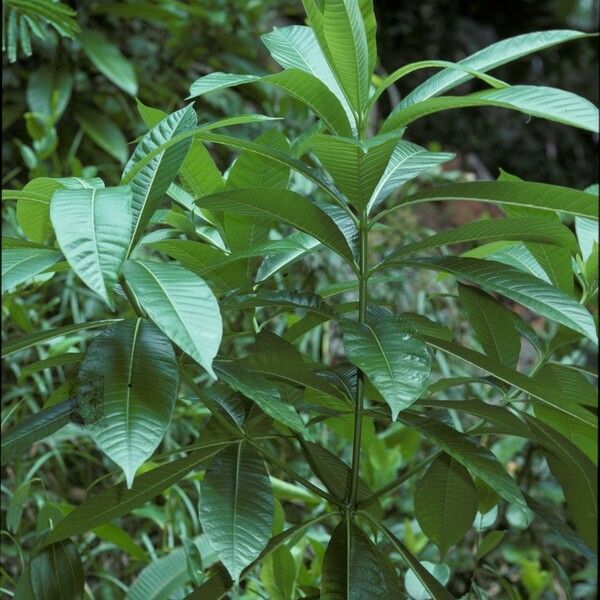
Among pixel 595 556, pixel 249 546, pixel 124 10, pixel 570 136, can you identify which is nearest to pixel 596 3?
pixel 570 136

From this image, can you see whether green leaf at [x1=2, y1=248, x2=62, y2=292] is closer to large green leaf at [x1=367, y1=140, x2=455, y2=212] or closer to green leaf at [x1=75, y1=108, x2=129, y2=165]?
large green leaf at [x1=367, y1=140, x2=455, y2=212]

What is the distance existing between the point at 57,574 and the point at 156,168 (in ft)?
1.37

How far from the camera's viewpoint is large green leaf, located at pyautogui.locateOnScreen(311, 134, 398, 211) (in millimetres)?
709

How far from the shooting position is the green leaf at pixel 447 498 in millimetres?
933

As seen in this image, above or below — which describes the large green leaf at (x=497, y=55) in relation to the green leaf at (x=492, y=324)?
above

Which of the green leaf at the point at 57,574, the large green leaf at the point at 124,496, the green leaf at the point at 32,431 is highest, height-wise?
the green leaf at the point at 32,431

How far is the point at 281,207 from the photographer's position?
2.52 feet

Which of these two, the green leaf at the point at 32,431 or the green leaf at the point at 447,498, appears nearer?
the green leaf at the point at 32,431

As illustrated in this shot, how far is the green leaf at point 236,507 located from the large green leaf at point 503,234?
0.74ft

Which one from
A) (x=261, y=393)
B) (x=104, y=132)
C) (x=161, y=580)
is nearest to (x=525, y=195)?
(x=261, y=393)

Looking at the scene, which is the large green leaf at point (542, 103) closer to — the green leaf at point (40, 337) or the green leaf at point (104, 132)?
A: the green leaf at point (40, 337)

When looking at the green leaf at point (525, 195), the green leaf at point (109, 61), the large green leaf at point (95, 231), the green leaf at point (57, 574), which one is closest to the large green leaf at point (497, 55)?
the green leaf at point (525, 195)

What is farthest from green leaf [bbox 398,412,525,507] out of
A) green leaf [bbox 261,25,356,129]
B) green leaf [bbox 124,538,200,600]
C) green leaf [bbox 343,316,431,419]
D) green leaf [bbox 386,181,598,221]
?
green leaf [bbox 124,538,200,600]

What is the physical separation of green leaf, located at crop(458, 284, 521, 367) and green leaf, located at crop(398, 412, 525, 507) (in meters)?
0.13
